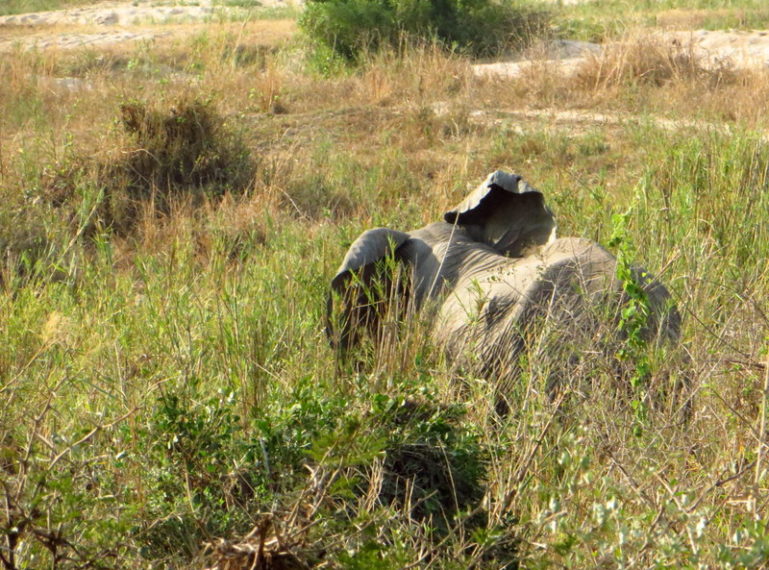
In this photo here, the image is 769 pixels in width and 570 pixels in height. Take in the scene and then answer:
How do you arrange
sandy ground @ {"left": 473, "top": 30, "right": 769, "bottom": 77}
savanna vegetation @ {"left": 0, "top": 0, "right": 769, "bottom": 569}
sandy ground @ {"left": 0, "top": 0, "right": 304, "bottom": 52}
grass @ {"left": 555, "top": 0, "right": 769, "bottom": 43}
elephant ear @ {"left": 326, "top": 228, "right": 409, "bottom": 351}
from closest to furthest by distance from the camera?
savanna vegetation @ {"left": 0, "top": 0, "right": 769, "bottom": 569} → elephant ear @ {"left": 326, "top": 228, "right": 409, "bottom": 351} → sandy ground @ {"left": 473, "top": 30, "right": 769, "bottom": 77} → grass @ {"left": 555, "top": 0, "right": 769, "bottom": 43} → sandy ground @ {"left": 0, "top": 0, "right": 304, "bottom": 52}

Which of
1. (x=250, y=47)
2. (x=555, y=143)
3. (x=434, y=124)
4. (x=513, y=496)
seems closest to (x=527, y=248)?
(x=513, y=496)

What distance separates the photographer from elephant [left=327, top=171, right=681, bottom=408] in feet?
12.7

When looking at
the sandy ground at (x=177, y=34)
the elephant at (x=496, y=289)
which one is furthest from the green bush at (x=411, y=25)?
the elephant at (x=496, y=289)

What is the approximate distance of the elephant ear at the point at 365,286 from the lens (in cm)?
432

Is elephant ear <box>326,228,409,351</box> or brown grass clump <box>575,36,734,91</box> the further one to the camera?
brown grass clump <box>575,36,734,91</box>

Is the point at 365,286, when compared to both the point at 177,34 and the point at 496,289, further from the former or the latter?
the point at 177,34

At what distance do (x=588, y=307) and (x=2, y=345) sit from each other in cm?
236

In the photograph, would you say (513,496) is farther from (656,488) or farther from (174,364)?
(174,364)

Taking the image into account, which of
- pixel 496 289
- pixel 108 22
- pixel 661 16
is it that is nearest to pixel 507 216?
pixel 496 289

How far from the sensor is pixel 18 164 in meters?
7.15

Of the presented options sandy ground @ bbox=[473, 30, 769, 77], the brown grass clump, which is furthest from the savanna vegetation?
sandy ground @ bbox=[473, 30, 769, 77]

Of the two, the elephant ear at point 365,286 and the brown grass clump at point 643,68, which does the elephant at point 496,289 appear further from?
the brown grass clump at point 643,68

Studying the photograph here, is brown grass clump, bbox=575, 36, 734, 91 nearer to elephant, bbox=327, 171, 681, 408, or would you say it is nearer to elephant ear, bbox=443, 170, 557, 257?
elephant ear, bbox=443, 170, 557, 257

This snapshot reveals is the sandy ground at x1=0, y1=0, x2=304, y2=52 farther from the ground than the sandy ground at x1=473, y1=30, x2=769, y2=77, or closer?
closer
